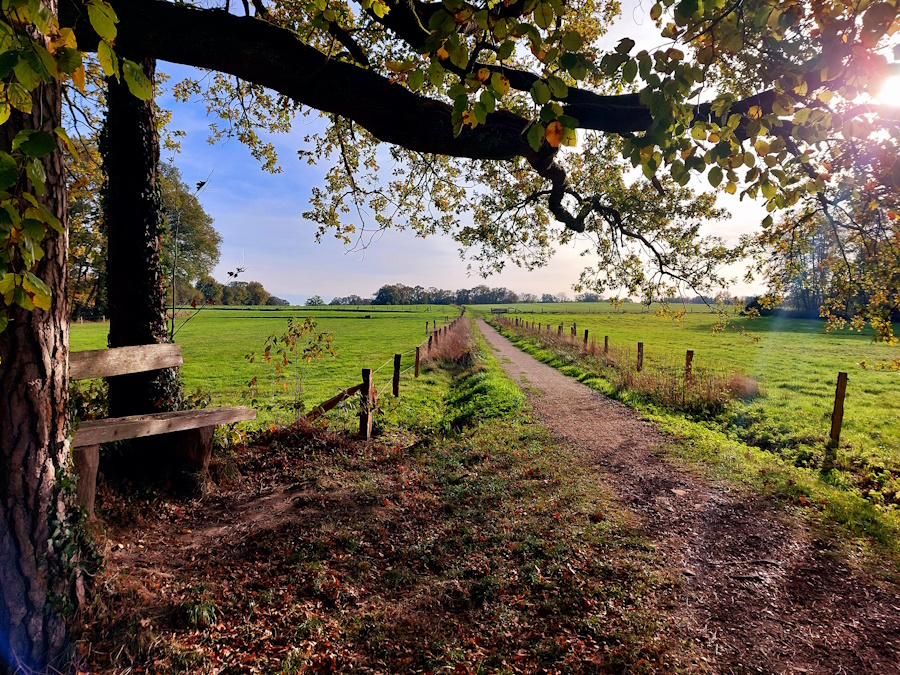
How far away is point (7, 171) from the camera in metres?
1.49

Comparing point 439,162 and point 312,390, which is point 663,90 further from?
point 312,390

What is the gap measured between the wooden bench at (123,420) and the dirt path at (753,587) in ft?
16.0

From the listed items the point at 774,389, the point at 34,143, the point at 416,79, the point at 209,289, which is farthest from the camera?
the point at 774,389

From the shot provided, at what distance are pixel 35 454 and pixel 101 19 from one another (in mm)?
2306

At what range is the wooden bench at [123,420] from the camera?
3.35 metres

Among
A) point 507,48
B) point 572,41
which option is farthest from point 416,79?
point 572,41

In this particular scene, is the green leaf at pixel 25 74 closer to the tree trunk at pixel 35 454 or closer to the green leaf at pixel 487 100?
the tree trunk at pixel 35 454

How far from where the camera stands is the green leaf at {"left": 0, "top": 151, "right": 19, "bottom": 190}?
145 centimetres

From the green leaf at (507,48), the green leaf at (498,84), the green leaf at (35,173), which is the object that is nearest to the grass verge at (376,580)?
the green leaf at (35,173)

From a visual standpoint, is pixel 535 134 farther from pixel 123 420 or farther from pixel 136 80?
pixel 123 420

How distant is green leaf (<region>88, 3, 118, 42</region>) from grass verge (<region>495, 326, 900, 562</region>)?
25.3 ft

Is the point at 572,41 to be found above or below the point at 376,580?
above

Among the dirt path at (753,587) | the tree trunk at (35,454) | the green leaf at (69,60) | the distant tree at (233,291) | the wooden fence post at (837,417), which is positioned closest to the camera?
the green leaf at (69,60)

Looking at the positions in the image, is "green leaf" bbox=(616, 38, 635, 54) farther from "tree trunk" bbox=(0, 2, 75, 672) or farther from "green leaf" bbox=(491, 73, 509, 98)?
"tree trunk" bbox=(0, 2, 75, 672)
